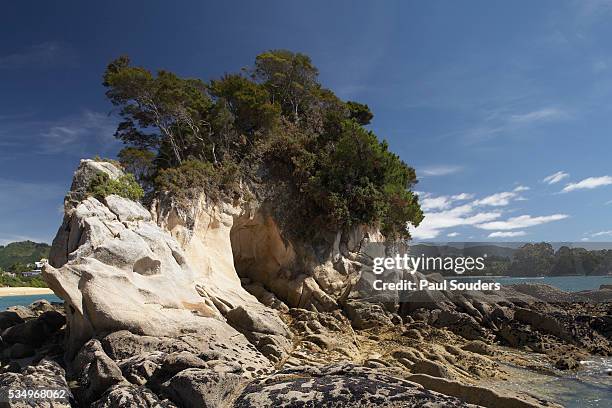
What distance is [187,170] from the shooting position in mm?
18469

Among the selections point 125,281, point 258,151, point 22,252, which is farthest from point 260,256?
point 22,252

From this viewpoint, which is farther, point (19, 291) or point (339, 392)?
point (19, 291)

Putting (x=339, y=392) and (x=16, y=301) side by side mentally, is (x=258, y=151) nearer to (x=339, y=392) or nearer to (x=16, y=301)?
(x=339, y=392)

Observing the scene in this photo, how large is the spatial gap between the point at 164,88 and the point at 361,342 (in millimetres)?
15259

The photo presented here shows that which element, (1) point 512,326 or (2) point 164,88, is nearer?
(1) point 512,326

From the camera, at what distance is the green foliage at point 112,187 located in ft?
45.3

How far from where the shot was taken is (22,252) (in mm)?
115438

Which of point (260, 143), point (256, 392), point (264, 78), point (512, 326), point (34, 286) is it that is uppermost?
point (264, 78)

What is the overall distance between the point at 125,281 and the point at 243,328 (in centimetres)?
379

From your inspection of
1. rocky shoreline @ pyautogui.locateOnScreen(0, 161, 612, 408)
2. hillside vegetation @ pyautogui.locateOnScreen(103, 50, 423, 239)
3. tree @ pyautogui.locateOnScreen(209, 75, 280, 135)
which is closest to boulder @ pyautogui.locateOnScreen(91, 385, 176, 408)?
rocky shoreline @ pyautogui.locateOnScreen(0, 161, 612, 408)

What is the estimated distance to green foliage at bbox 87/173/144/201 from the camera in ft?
45.3

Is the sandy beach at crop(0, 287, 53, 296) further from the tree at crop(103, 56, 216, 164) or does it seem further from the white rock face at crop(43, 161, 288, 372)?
the white rock face at crop(43, 161, 288, 372)

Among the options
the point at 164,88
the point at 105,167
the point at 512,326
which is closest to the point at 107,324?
the point at 105,167

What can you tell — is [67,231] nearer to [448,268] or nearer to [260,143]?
[260,143]
